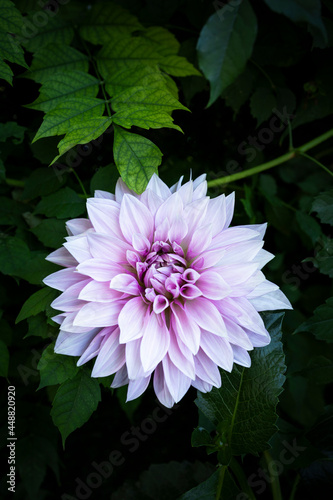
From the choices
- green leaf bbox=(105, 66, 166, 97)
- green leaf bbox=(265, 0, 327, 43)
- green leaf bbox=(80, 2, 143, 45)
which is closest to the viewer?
green leaf bbox=(265, 0, 327, 43)

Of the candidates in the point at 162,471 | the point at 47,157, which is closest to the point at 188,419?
the point at 162,471

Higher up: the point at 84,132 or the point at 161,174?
the point at 84,132

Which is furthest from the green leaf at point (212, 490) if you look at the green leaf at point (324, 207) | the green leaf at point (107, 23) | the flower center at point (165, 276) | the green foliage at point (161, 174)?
the green leaf at point (107, 23)

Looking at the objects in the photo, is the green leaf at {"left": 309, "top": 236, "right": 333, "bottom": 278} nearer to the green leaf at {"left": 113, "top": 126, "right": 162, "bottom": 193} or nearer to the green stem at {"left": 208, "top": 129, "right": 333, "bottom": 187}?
the green stem at {"left": 208, "top": 129, "right": 333, "bottom": 187}

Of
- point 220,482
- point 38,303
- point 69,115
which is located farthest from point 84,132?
point 220,482

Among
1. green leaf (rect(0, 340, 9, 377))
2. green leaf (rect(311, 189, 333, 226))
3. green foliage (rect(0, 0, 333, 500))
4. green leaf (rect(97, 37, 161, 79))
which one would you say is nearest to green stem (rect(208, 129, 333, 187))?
green foliage (rect(0, 0, 333, 500))

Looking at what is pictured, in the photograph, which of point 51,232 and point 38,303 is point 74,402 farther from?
point 51,232

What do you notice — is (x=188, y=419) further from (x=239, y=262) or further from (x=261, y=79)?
(x=261, y=79)
